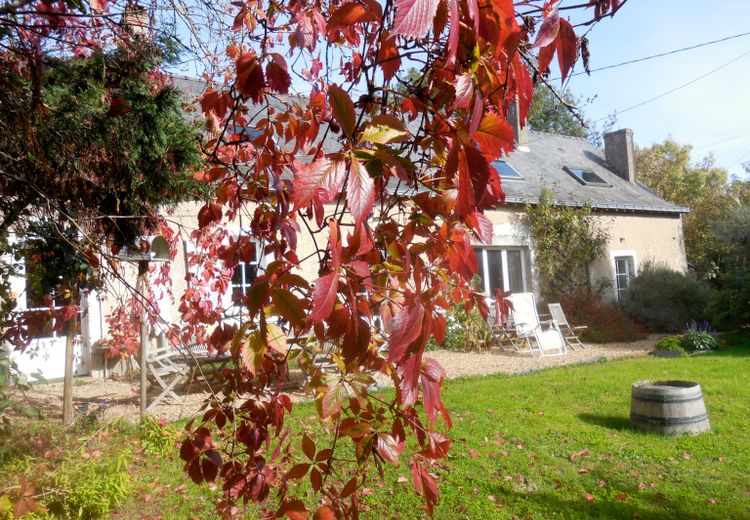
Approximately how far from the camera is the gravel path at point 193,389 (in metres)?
6.18

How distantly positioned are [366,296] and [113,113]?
7.25 feet

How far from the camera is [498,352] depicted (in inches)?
423

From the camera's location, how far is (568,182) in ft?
54.3

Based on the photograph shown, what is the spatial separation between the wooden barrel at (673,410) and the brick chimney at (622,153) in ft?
50.1

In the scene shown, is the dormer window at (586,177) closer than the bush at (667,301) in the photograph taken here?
No

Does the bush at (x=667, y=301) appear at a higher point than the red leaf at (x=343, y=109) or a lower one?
lower

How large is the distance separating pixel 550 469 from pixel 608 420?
1.60m

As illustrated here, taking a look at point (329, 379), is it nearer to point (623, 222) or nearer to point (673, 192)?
point (623, 222)

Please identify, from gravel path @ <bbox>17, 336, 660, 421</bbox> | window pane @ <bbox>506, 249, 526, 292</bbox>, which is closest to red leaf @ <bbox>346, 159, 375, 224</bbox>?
gravel path @ <bbox>17, 336, 660, 421</bbox>

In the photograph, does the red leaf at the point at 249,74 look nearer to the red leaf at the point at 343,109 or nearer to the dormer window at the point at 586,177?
the red leaf at the point at 343,109

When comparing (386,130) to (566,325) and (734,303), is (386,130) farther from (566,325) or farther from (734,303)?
(734,303)

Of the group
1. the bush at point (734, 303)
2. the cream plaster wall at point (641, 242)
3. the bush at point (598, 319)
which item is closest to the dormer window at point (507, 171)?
the cream plaster wall at point (641, 242)

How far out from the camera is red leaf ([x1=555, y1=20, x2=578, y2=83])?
1.08 m

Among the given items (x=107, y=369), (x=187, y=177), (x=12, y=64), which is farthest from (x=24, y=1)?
(x=107, y=369)
